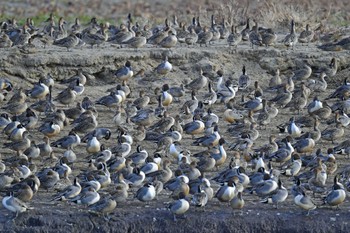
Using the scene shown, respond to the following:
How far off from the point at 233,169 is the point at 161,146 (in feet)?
7.32

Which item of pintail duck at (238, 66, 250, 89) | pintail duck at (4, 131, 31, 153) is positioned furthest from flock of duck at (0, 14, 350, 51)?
pintail duck at (4, 131, 31, 153)

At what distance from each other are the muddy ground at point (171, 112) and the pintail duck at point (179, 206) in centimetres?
14

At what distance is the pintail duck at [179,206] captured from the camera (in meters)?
20.9

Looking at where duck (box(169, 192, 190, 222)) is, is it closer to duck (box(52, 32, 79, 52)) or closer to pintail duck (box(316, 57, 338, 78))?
duck (box(52, 32, 79, 52))

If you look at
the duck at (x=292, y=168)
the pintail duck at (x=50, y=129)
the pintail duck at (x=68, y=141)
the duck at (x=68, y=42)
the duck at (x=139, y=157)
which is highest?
the duck at (x=68, y=42)

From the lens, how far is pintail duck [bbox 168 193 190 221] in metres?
20.9

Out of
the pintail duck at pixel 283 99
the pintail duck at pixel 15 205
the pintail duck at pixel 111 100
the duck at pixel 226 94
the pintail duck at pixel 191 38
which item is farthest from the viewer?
the pintail duck at pixel 191 38

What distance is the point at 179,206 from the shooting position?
20.9m

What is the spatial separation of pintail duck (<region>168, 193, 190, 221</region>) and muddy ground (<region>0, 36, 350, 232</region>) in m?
0.14

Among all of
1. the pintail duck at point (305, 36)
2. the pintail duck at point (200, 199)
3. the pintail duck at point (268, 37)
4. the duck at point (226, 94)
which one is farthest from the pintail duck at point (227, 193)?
the pintail duck at point (305, 36)

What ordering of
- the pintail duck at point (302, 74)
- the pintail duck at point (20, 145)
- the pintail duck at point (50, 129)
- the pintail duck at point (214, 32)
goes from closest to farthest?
the pintail duck at point (20, 145) → the pintail duck at point (50, 129) → the pintail duck at point (302, 74) → the pintail duck at point (214, 32)

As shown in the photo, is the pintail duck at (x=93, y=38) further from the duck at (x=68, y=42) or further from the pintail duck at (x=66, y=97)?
the pintail duck at (x=66, y=97)

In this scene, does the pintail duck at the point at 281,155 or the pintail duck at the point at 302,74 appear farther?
the pintail duck at the point at 302,74

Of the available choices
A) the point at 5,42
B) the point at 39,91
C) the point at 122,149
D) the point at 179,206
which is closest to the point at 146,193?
the point at 179,206
